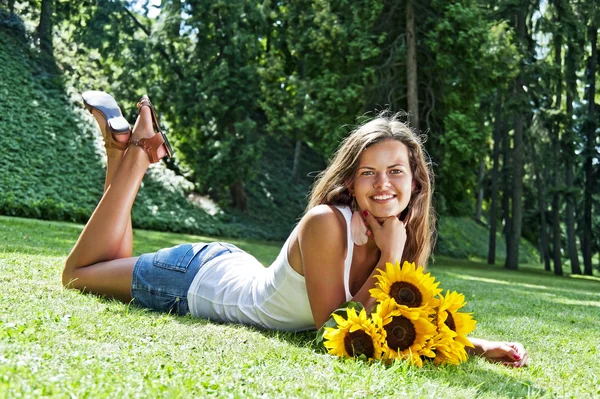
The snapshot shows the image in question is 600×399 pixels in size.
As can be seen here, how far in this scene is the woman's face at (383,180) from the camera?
12.8 feet

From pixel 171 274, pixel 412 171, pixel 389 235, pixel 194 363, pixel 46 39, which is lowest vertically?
pixel 194 363

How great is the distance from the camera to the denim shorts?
15.2 feet

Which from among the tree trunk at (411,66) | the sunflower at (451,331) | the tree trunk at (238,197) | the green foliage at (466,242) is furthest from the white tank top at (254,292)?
the green foliage at (466,242)

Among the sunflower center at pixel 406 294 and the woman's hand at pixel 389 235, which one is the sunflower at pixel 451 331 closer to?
the sunflower center at pixel 406 294

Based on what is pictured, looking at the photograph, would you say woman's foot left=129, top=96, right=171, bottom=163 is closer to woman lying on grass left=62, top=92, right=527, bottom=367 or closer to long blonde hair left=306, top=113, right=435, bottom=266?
woman lying on grass left=62, top=92, right=527, bottom=367

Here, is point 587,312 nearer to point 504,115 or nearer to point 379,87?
point 379,87

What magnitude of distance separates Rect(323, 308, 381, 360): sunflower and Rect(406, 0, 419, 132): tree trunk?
14.0 m

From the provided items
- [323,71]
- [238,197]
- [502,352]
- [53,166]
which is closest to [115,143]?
[502,352]

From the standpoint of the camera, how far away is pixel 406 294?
11.9 feet

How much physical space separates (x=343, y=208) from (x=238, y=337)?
100 centimetres

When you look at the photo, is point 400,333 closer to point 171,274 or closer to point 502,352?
point 502,352

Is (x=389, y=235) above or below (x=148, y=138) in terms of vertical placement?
below

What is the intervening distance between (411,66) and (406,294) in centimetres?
1442

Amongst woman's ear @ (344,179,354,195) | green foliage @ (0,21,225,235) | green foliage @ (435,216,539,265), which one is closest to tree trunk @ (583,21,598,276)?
green foliage @ (435,216,539,265)
